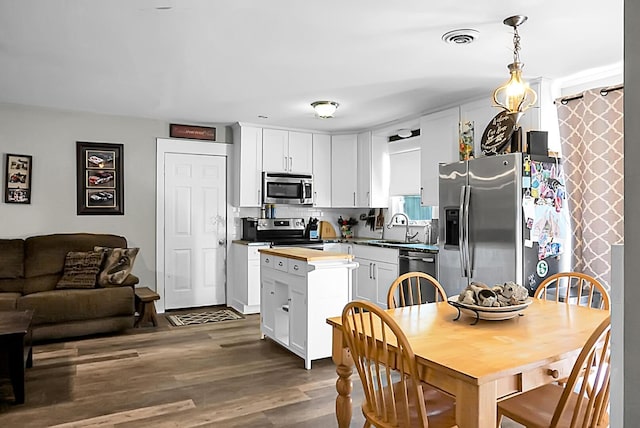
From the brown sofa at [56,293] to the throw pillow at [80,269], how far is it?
10 cm

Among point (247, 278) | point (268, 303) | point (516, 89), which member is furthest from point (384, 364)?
point (247, 278)

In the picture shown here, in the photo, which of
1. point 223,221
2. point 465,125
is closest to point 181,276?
point 223,221

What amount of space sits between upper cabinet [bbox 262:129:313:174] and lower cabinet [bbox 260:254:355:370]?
7.50 ft

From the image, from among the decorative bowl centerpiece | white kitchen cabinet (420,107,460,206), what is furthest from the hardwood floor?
white kitchen cabinet (420,107,460,206)

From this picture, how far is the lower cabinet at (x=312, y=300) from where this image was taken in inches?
Result: 146

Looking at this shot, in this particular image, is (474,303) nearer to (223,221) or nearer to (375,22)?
(375,22)

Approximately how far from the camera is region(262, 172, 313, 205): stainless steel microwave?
6.09 meters

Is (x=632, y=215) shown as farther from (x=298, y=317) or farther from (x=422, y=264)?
(x=422, y=264)

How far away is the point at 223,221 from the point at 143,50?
3056 millimetres

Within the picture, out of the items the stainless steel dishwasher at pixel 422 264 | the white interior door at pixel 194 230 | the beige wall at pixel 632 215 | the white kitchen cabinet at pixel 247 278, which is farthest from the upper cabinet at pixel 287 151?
the beige wall at pixel 632 215

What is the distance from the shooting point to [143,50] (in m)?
3.35

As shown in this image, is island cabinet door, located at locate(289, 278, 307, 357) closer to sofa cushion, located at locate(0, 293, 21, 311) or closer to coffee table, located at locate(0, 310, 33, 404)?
coffee table, located at locate(0, 310, 33, 404)

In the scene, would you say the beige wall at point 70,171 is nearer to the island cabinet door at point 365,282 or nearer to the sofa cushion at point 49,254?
the sofa cushion at point 49,254

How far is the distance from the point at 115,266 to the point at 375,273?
9.23 ft
